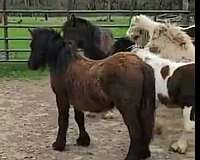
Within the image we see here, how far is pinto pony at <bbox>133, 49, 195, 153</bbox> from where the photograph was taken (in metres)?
4.12

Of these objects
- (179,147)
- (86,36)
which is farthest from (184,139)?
(86,36)

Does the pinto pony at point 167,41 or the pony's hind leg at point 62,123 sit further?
the pinto pony at point 167,41

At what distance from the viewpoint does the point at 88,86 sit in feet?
13.3

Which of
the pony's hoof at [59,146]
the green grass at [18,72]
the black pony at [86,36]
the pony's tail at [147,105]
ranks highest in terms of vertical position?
the black pony at [86,36]

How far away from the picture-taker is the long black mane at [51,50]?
14.6 ft

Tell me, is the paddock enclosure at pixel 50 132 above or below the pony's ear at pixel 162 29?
below

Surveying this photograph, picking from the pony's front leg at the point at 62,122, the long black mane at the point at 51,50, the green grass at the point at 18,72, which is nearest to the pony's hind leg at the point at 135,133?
the pony's front leg at the point at 62,122

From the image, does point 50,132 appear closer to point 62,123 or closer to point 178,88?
point 62,123

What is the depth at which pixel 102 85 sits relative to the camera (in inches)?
154

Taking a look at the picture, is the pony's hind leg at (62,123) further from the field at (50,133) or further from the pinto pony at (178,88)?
the pinto pony at (178,88)

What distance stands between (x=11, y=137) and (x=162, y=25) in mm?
2320

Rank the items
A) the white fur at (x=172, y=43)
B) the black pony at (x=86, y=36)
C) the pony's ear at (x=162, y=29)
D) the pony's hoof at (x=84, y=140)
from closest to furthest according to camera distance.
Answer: the pony's hoof at (x=84, y=140) < the white fur at (x=172, y=43) < the pony's ear at (x=162, y=29) < the black pony at (x=86, y=36)

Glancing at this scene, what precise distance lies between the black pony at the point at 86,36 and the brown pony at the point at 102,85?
103 centimetres

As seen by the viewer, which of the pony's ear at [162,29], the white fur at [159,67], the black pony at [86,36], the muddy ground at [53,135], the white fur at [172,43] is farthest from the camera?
the black pony at [86,36]
